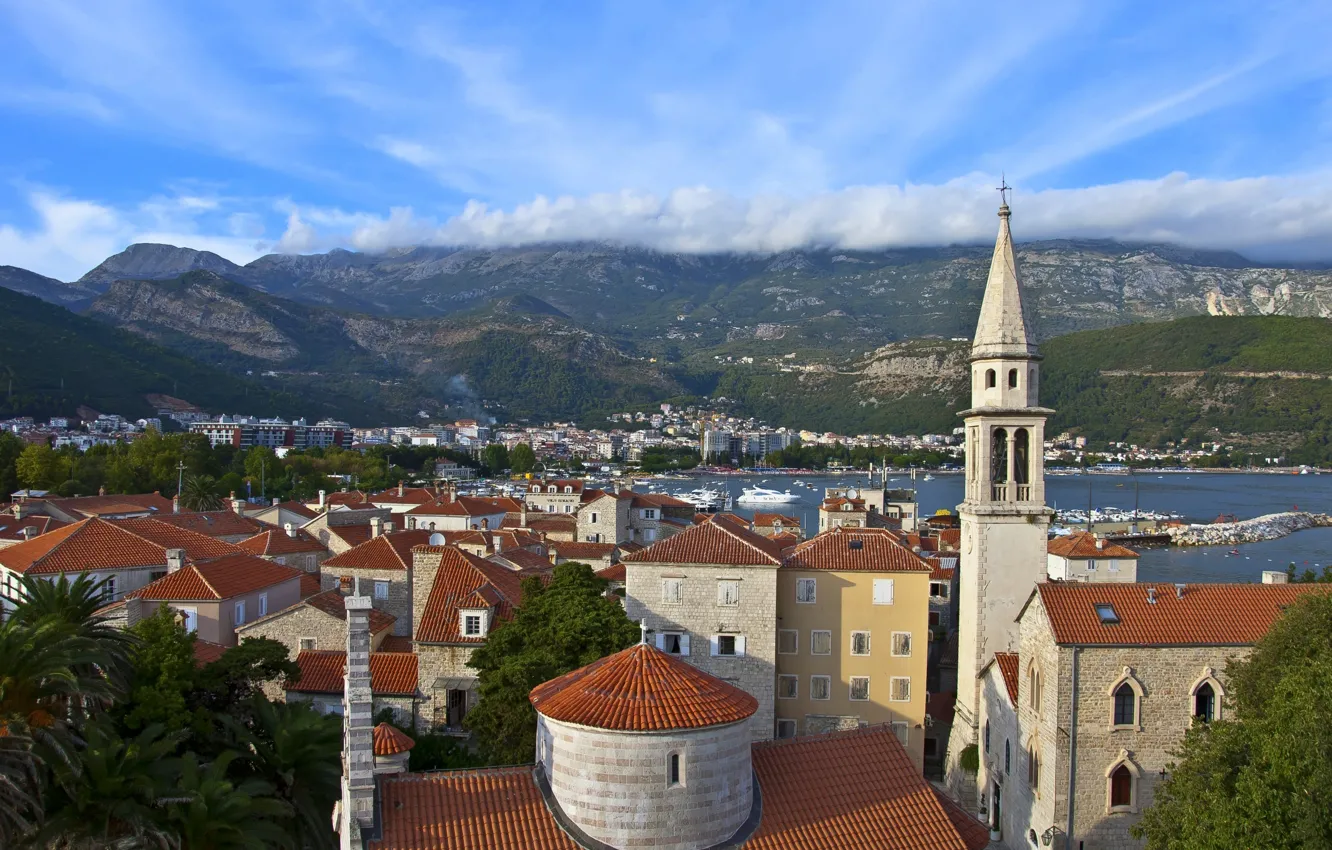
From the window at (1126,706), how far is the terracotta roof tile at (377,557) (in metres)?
24.3

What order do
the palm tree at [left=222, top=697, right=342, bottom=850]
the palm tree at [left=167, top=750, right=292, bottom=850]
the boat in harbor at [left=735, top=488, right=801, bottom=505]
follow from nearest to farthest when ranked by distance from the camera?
the palm tree at [left=167, top=750, right=292, bottom=850]
the palm tree at [left=222, top=697, right=342, bottom=850]
the boat in harbor at [left=735, top=488, right=801, bottom=505]

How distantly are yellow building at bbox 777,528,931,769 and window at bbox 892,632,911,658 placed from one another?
0.09ft

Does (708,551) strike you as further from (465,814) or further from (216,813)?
(465,814)

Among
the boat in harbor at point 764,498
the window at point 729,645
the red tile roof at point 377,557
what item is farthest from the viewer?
the boat in harbor at point 764,498

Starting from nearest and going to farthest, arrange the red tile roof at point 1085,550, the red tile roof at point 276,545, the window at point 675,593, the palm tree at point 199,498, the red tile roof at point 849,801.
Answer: the red tile roof at point 849,801, the window at point 675,593, the red tile roof at point 276,545, the red tile roof at point 1085,550, the palm tree at point 199,498

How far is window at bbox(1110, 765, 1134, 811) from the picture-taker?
19344 mm

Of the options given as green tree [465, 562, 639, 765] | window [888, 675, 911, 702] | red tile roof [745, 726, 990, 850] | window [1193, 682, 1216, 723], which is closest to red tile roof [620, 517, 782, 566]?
green tree [465, 562, 639, 765]

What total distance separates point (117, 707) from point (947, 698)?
73.0 feet

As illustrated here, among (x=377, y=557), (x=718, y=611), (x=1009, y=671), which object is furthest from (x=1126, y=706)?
(x=377, y=557)

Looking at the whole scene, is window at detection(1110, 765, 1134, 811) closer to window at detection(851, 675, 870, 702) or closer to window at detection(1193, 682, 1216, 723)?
window at detection(1193, 682, 1216, 723)

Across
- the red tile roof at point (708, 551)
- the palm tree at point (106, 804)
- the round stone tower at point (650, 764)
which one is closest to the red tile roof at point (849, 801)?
the round stone tower at point (650, 764)

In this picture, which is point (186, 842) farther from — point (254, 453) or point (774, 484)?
point (774, 484)

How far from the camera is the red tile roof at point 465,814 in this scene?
1148 centimetres

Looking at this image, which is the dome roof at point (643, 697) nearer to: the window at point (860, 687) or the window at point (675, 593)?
the window at point (675, 593)
